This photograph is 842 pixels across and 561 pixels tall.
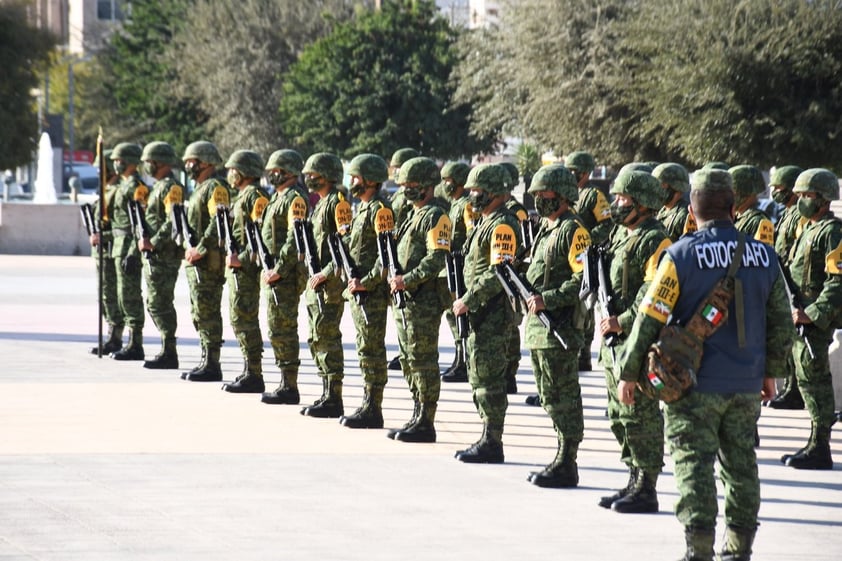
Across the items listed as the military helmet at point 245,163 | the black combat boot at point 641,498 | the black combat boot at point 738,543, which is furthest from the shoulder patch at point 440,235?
the black combat boot at point 738,543

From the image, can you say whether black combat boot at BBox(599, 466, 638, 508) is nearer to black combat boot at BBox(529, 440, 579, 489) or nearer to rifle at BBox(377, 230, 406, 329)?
black combat boot at BBox(529, 440, 579, 489)

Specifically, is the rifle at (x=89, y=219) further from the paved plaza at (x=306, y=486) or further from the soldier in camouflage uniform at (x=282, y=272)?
the soldier in camouflage uniform at (x=282, y=272)

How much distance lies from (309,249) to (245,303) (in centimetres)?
151

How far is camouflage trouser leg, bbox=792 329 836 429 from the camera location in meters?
10.4

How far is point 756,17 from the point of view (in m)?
28.1

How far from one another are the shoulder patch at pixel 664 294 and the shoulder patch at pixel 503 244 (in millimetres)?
2797

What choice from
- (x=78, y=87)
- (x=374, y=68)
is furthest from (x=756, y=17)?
(x=78, y=87)

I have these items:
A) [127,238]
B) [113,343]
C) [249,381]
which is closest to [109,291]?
[113,343]

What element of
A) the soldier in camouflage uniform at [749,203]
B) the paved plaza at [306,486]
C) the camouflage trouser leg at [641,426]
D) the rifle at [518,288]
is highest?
the soldier in camouflage uniform at [749,203]

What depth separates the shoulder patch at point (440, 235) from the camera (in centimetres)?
1081

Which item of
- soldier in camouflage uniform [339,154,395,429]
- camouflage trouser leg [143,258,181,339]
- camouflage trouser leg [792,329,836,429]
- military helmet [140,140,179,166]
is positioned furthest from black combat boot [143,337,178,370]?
camouflage trouser leg [792,329,836,429]

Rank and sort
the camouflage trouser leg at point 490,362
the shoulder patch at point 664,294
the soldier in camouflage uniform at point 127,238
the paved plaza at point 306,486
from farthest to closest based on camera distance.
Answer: the soldier in camouflage uniform at point 127,238, the camouflage trouser leg at point 490,362, the paved plaza at point 306,486, the shoulder patch at point 664,294

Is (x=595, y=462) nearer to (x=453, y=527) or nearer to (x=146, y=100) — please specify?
(x=453, y=527)

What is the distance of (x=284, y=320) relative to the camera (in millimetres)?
12898
